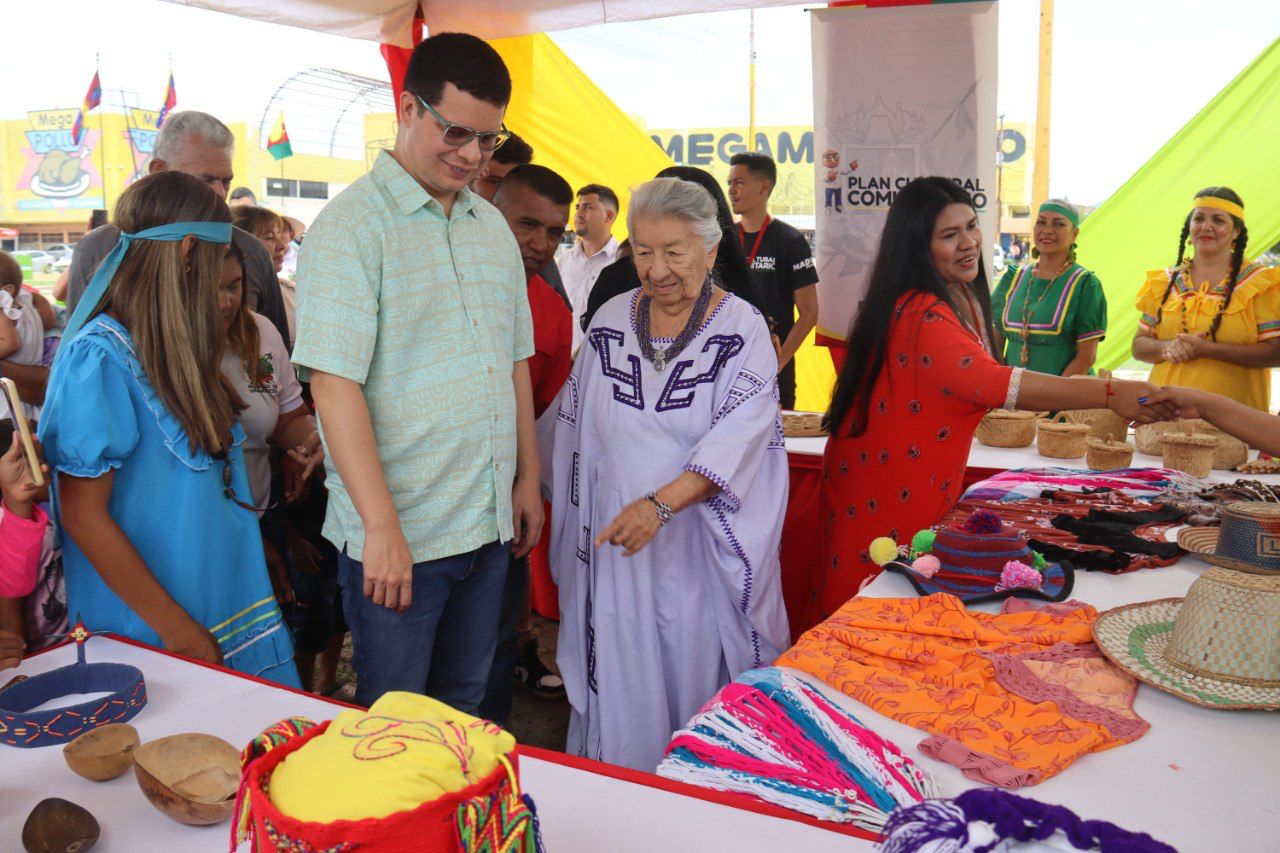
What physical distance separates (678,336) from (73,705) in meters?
1.44

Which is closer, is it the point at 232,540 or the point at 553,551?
the point at 232,540

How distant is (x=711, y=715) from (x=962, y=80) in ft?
11.3

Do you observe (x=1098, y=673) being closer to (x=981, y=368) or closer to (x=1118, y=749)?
(x=1118, y=749)

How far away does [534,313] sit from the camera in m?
2.85

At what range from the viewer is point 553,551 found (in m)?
2.55

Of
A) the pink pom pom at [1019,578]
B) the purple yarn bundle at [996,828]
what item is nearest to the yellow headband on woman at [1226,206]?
the pink pom pom at [1019,578]

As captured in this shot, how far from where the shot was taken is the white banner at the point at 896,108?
3961 millimetres

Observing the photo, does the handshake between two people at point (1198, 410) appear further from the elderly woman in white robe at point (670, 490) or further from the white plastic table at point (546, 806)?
the white plastic table at point (546, 806)

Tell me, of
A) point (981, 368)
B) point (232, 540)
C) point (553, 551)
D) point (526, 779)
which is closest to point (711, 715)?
point (526, 779)

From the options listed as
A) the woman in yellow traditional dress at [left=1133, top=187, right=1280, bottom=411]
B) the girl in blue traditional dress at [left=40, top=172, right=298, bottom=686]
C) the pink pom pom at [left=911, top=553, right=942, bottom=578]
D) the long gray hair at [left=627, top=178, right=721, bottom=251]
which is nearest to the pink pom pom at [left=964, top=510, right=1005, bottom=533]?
the pink pom pom at [left=911, top=553, right=942, bottom=578]

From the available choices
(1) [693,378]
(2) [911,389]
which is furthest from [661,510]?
(2) [911,389]

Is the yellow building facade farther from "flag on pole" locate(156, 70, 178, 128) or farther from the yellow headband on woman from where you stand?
the yellow headband on woman

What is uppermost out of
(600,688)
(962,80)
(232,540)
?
(962,80)

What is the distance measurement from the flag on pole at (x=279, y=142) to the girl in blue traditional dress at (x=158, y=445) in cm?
892
